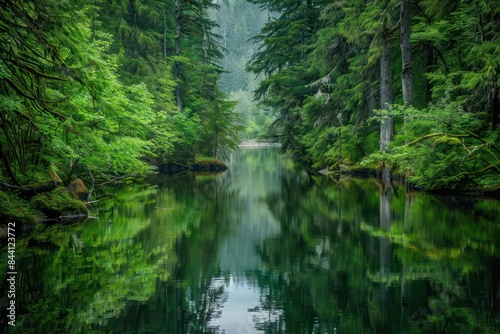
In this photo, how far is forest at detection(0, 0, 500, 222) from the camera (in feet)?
29.6

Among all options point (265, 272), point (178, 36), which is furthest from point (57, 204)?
point (178, 36)

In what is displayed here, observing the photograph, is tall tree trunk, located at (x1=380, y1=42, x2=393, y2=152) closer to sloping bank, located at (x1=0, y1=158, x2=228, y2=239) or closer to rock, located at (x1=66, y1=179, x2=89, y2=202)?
rock, located at (x1=66, y1=179, x2=89, y2=202)

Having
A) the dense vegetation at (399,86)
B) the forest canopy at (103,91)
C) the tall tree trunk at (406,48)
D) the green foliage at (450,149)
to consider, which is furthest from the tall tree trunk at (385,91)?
the forest canopy at (103,91)

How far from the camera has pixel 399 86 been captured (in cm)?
2567

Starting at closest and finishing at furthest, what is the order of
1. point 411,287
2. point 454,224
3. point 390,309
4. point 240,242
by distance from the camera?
point 390,309 < point 411,287 < point 240,242 < point 454,224

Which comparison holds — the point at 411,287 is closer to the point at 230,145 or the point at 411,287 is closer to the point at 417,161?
the point at 417,161

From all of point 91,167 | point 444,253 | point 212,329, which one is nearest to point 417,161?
point 444,253

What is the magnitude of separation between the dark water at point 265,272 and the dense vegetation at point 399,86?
2652 millimetres

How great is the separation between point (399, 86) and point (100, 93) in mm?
19403

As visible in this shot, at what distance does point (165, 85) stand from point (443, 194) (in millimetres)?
17425

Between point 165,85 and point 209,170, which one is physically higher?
point 165,85

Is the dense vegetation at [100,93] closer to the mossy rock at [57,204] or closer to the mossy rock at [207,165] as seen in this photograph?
the mossy rock at [57,204]

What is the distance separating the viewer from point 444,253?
29.5 ft

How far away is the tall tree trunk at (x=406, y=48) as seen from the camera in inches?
824
